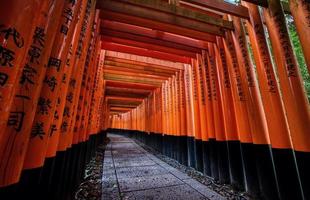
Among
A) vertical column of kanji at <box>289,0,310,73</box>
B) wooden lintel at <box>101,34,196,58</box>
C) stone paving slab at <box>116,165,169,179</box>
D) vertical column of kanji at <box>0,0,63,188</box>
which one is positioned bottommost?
stone paving slab at <box>116,165,169,179</box>

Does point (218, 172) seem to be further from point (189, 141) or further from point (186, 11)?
point (186, 11)

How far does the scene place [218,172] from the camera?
13.9ft

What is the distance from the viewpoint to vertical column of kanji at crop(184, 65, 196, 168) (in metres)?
5.69

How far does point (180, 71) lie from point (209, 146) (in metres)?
3.64

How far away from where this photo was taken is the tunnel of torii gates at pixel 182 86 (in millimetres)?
1211

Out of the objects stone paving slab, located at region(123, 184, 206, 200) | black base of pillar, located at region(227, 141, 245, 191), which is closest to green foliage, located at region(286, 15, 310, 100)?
black base of pillar, located at region(227, 141, 245, 191)

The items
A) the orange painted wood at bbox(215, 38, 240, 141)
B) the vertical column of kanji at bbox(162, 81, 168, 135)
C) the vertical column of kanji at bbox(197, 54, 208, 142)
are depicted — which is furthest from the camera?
the vertical column of kanji at bbox(162, 81, 168, 135)

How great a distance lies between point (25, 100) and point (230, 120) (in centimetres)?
407

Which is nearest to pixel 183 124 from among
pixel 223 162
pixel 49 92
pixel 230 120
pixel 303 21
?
pixel 223 162

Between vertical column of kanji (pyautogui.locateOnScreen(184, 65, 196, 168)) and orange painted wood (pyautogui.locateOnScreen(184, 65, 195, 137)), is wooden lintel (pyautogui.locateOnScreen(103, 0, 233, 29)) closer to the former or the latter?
vertical column of kanji (pyautogui.locateOnScreen(184, 65, 196, 168))

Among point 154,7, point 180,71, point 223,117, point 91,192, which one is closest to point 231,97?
point 223,117

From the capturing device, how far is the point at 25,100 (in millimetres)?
1249

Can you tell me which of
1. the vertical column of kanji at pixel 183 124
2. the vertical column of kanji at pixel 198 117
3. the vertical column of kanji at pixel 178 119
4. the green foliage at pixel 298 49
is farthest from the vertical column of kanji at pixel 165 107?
the green foliage at pixel 298 49

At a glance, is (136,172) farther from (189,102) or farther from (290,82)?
(290,82)
